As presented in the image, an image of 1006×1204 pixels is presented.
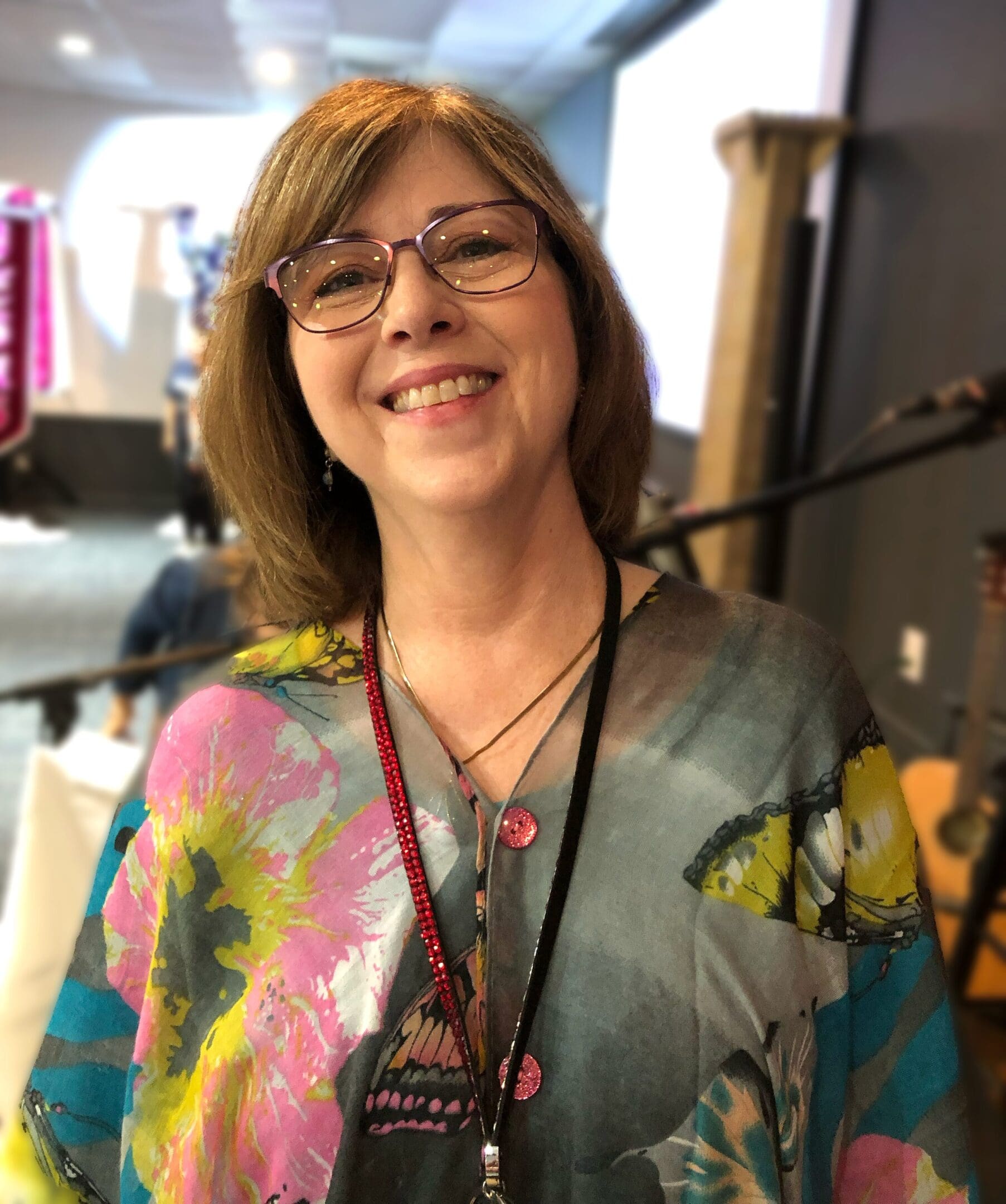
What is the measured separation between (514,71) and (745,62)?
0.88 meters

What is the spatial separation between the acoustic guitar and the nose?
1448 millimetres

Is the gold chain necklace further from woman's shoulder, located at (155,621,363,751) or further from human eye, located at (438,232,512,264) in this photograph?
human eye, located at (438,232,512,264)

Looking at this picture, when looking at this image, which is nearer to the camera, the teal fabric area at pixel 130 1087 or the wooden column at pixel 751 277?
the teal fabric area at pixel 130 1087

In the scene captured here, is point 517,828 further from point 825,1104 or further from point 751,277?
point 751,277

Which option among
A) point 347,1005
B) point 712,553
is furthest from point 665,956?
point 712,553

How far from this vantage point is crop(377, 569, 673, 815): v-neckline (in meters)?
0.70

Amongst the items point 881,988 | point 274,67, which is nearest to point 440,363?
point 881,988

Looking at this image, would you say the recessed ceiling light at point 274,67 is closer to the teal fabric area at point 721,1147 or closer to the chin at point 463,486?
the chin at point 463,486

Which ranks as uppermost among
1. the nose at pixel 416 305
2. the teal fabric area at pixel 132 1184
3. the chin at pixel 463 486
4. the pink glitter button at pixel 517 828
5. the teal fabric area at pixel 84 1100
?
the nose at pixel 416 305

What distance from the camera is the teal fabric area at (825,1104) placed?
708mm

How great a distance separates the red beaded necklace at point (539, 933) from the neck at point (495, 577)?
0.07 meters

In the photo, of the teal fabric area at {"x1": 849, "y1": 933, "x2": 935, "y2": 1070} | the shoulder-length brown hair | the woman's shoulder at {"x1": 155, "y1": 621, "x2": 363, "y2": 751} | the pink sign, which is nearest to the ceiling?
the pink sign

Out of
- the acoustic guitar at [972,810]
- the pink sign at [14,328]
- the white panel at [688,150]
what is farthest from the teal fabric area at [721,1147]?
the white panel at [688,150]

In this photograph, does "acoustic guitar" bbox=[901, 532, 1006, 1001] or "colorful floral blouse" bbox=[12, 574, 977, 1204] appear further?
"acoustic guitar" bbox=[901, 532, 1006, 1001]
